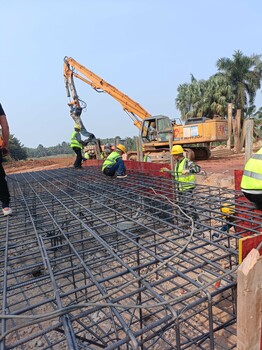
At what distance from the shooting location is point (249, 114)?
25891 mm

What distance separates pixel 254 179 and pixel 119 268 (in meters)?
2.53

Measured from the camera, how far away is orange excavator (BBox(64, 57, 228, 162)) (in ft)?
43.2

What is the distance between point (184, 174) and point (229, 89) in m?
22.8

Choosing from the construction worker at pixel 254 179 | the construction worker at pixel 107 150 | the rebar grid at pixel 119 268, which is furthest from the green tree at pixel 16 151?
the construction worker at pixel 254 179

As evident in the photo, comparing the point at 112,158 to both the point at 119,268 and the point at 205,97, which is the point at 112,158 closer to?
the point at 119,268

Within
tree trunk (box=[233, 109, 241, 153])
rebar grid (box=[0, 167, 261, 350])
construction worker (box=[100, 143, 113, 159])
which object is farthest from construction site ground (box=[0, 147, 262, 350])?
tree trunk (box=[233, 109, 241, 153])

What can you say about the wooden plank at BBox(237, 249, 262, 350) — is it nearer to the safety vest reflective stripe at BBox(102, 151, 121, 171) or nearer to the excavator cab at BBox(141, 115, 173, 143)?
the safety vest reflective stripe at BBox(102, 151, 121, 171)

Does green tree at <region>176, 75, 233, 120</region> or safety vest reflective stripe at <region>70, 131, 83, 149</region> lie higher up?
green tree at <region>176, 75, 233, 120</region>

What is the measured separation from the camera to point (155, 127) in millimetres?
13391

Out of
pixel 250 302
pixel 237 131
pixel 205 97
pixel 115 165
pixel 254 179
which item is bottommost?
pixel 250 302

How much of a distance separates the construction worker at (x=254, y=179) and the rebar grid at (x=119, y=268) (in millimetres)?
259

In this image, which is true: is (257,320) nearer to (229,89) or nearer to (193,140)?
(193,140)

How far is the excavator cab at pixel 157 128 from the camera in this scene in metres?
13.1

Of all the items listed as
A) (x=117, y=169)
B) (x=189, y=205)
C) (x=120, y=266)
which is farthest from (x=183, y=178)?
(x=120, y=266)
